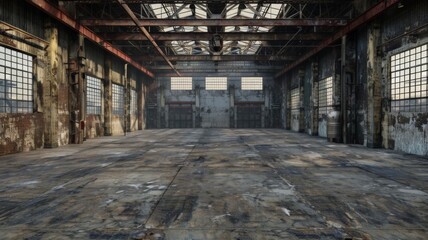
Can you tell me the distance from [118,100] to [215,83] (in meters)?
10.9

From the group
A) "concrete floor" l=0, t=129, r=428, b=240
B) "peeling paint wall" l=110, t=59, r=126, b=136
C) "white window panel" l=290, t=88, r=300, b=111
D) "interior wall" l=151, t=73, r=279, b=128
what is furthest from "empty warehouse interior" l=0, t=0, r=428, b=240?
"interior wall" l=151, t=73, r=279, b=128

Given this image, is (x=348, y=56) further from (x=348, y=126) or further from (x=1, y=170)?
(x=1, y=170)

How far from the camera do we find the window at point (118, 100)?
18.6 meters

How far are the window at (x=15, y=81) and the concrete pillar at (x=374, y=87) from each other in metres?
12.6

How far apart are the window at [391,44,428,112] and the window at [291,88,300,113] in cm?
1068

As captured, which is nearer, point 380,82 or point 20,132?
point 20,132

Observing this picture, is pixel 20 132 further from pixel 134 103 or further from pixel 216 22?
pixel 134 103

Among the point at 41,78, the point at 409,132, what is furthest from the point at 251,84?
the point at 41,78

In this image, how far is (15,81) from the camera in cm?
923

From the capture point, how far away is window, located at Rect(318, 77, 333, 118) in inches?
597

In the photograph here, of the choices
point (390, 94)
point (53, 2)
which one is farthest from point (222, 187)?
point (53, 2)

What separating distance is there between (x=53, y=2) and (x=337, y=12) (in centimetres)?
1266

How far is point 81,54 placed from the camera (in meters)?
12.3

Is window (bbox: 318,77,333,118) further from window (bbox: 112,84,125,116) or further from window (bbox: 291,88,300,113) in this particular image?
window (bbox: 112,84,125,116)
